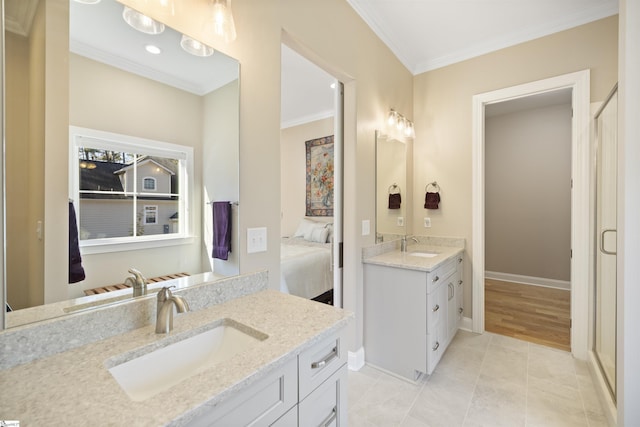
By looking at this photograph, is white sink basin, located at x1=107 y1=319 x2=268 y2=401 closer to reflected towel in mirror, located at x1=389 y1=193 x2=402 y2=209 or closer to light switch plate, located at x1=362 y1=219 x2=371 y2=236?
light switch plate, located at x1=362 y1=219 x2=371 y2=236

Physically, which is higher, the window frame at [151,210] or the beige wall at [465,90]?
the beige wall at [465,90]

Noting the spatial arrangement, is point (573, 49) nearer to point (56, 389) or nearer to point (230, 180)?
point (230, 180)

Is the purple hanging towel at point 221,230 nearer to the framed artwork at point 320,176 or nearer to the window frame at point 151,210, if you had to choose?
the window frame at point 151,210

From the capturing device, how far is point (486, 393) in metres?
1.86

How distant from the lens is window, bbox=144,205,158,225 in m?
1.07

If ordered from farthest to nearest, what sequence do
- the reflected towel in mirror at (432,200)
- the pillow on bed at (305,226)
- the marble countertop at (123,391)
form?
the pillow on bed at (305,226) → the reflected towel in mirror at (432,200) → the marble countertop at (123,391)

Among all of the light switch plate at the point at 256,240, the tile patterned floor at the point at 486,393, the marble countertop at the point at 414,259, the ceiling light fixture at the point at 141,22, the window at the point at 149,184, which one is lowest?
the tile patterned floor at the point at 486,393

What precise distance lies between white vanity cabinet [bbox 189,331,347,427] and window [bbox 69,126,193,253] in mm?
691

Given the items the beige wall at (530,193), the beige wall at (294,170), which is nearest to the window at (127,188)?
the beige wall at (294,170)

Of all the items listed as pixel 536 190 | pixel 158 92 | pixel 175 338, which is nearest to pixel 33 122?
pixel 158 92

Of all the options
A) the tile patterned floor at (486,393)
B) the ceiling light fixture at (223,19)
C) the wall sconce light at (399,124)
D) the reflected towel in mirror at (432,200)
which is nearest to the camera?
the ceiling light fixture at (223,19)

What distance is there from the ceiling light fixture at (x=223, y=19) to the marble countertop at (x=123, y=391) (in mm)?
→ 1159

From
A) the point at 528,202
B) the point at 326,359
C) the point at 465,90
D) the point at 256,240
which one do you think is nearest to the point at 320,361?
the point at 326,359

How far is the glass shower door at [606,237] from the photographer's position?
70.3 inches
